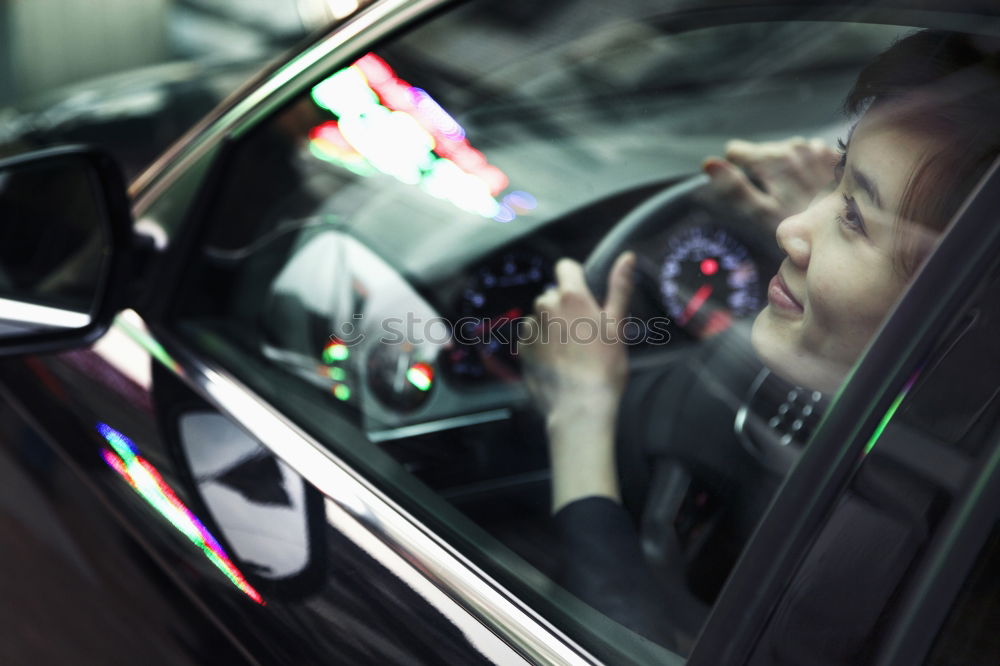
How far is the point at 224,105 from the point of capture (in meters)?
1.80

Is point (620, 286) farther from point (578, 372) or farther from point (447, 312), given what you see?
point (447, 312)

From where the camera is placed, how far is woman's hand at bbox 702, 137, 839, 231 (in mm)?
1253

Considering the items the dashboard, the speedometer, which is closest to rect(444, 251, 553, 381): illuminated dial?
the dashboard

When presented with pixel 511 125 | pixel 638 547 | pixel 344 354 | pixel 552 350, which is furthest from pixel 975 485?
pixel 511 125

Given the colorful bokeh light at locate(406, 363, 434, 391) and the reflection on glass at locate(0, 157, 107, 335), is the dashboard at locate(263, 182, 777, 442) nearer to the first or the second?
the colorful bokeh light at locate(406, 363, 434, 391)

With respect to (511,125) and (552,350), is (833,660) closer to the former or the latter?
(552,350)

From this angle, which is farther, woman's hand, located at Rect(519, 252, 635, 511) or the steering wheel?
woman's hand, located at Rect(519, 252, 635, 511)

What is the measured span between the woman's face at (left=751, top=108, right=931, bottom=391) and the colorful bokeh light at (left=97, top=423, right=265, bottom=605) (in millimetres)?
727

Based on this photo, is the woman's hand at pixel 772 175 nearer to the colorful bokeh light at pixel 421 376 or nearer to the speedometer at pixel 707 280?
the speedometer at pixel 707 280

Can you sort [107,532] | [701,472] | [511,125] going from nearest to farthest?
[701,472] < [107,532] < [511,125]

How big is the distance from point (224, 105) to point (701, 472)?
108 centimetres

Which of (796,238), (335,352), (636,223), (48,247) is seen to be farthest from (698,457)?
(48,247)

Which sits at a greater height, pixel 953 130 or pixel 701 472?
pixel 953 130

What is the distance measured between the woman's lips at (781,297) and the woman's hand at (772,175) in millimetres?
99
